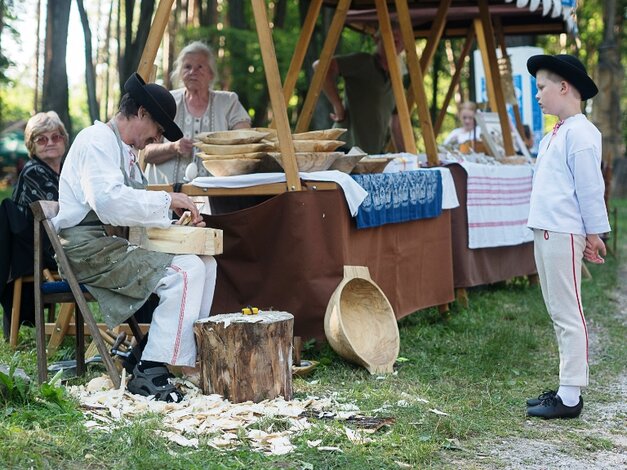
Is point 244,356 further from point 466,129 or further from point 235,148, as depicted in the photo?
point 466,129

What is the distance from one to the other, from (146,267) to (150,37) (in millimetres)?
2021

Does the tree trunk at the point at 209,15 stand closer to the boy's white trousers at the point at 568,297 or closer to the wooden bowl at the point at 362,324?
the wooden bowl at the point at 362,324

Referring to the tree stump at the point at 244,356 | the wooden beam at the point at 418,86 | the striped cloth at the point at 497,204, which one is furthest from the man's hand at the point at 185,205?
the striped cloth at the point at 497,204

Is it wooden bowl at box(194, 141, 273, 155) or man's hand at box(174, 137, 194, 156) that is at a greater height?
man's hand at box(174, 137, 194, 156)

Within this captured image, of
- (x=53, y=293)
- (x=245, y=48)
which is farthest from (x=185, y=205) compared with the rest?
(x=245, y=48)

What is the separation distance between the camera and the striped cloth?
8.71 meters

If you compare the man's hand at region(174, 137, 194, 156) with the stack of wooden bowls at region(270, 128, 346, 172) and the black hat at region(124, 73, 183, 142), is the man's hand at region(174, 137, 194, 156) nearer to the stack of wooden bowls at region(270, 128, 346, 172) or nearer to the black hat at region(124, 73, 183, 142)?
the stack of wooden bowls at region(270, 128, 346, 172)

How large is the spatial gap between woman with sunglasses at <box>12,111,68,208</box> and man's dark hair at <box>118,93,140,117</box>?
1545mm

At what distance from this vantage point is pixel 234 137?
20.7 ft

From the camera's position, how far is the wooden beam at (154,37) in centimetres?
648

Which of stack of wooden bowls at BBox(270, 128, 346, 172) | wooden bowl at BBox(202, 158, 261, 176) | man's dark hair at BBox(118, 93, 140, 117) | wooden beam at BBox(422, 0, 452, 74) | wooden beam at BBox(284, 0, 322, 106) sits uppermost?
wooden beam at BBox(422, 0, 452, 74)

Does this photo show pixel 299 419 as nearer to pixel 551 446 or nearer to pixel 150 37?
pixel 551 446

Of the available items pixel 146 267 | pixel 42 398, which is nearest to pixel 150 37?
pixel 146 267

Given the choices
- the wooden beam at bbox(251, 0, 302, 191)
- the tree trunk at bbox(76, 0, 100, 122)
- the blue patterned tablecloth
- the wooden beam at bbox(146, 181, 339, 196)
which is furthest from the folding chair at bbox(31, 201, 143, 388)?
the tree trunk at bbox(76, 0, 100, 122)
